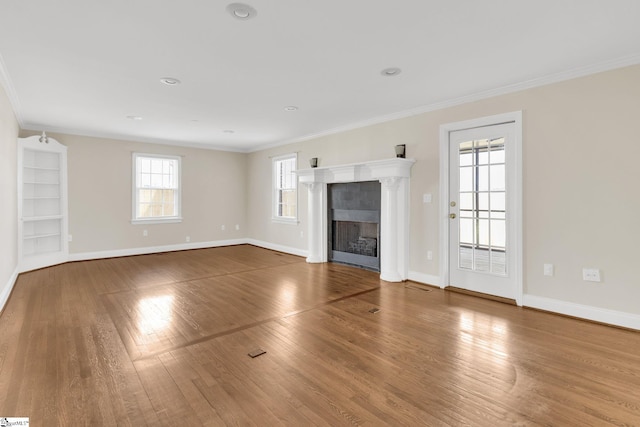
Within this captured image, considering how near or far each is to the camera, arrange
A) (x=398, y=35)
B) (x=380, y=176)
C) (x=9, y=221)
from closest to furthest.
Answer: (x=398, y=35), (x=9, y=221), (x=380, y=176)

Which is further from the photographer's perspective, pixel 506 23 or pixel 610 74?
pixel 610 74

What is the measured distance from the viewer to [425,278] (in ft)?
14.7

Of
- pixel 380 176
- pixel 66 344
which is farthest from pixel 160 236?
pixel 380 176

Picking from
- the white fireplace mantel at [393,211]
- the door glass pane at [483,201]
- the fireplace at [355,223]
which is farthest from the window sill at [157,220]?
the door glass pane at [483,201]

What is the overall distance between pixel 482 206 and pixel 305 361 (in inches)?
115

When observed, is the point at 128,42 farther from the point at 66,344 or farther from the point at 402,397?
the point at 402,397

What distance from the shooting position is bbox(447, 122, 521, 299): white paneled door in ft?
12.1

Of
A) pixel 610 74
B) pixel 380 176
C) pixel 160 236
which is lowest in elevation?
pixel 160 236

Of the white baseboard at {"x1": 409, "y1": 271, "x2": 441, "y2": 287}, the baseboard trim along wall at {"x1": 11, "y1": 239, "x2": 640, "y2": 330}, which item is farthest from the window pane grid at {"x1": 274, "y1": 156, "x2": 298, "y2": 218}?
the baseboard trim along wall at {"x1": 11, "y1": 239, "x2": 640, "y2": 330}

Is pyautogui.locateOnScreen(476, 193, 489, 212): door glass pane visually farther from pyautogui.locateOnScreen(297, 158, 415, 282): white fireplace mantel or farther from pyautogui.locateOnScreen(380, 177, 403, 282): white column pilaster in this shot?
pyautogui.locateOnScreen(380, 177, 403, 282): white column pilaster

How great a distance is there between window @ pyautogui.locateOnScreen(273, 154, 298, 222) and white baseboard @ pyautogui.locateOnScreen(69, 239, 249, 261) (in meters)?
1.64

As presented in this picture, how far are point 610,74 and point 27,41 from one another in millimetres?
5166

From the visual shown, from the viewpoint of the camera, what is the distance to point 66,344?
2617 millimetres

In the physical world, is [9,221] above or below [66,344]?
above
